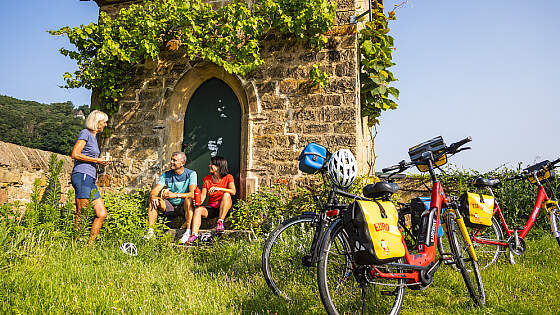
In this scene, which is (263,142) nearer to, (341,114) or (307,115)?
→ (307,115)

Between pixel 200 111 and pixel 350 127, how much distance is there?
8.78 feet

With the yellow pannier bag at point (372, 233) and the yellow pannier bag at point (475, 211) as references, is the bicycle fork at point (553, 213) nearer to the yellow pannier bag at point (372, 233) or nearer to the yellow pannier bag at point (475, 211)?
the yellow pannier bag at point (475, 211)

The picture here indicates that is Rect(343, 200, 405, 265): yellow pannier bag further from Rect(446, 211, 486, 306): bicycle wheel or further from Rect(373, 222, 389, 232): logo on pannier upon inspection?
Rect(446, 211, 486, 306): bicycle wheel

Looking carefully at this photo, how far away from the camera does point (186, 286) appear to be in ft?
11.6

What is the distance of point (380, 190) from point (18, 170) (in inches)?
199

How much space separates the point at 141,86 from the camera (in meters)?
6.87

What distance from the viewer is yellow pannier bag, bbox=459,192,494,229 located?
3701 millimetres

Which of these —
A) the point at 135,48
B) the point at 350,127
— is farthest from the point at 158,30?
the point at 350,127

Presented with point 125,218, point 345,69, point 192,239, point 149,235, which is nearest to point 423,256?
point 192,239

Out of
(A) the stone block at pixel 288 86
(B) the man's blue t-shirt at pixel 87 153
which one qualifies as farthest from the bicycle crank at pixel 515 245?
(B) the man's blue t-shirt at pixel 87 153

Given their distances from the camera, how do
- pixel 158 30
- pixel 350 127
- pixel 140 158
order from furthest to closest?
1. pixel 140 158
2. pixel 158 30
3. pixel 350 127

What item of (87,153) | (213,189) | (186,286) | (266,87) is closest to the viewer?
(186,286)

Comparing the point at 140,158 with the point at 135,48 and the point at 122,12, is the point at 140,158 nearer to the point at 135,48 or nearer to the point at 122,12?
the point at 135,48

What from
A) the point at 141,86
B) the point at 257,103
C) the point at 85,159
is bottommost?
the point at 85,159
